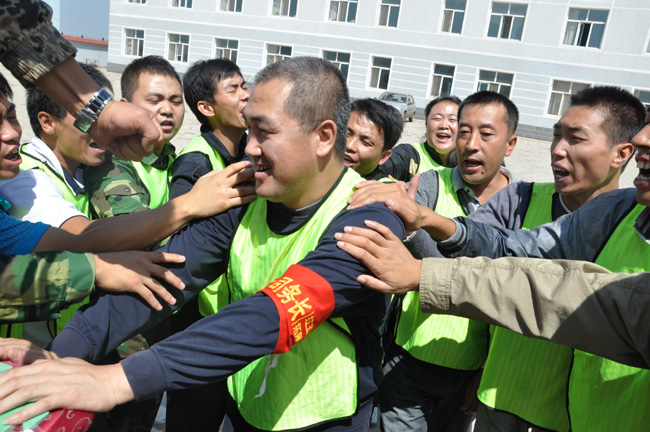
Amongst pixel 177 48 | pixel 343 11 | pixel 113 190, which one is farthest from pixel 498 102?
pixel 177 48

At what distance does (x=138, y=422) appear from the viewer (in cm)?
250

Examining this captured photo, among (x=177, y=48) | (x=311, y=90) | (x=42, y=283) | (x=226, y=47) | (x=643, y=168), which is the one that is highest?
(x=226, y=47)

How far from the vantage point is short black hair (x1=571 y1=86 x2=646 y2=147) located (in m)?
2.50

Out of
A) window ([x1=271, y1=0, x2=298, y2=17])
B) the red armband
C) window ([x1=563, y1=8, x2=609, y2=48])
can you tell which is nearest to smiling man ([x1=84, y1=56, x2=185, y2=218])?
the red armband

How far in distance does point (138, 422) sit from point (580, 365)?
209 cm

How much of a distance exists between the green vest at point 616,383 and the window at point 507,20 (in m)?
24.5

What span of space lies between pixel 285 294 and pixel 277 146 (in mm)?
594

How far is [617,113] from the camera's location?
250 cm

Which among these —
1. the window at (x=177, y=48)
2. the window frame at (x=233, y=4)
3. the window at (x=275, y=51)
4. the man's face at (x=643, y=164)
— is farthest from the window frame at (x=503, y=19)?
the man's face at (x=643, y=164)

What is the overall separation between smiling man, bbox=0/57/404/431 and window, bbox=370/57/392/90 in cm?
2501

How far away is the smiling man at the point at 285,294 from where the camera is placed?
1.56 m

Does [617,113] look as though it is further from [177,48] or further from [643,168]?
[177,48]

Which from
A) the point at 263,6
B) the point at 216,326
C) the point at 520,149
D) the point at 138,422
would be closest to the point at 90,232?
the point at 216,326

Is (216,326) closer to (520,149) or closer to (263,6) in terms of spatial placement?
(520,149)
